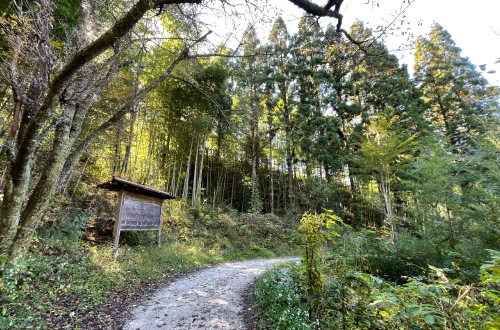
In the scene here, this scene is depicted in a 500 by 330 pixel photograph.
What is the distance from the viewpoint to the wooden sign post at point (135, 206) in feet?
16.4

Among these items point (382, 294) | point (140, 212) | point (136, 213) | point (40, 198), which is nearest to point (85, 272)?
point (40, 198)

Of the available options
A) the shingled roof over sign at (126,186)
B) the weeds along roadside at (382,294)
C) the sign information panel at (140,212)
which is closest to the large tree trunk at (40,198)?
the shingled roof over sign at (126,186)

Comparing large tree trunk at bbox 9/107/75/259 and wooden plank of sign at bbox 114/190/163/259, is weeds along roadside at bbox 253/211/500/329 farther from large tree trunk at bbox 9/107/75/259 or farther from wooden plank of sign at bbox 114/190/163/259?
wooden plank of sign at bbox 114/190/163/259

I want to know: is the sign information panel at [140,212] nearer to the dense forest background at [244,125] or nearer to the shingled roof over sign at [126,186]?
the shingled roof over sign at [126,186]

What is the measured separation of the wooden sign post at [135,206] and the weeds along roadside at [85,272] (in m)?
0.59

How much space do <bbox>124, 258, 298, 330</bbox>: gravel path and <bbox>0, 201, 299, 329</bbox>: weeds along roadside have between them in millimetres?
427

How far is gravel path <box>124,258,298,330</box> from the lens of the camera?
2.65m

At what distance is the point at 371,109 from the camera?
13648 millimetres

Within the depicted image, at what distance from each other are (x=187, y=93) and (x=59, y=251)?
Result: 7351mm

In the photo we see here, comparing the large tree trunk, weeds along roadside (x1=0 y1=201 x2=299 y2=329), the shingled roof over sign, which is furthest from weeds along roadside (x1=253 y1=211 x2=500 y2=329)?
the shingled roof over sign

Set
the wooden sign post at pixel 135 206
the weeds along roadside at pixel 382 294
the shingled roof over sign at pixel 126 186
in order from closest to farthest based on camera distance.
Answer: the weeds along roadside at pixel 382 294
the shingled roof over sign at pixel 126 186
the wooden sign post at pixel 135 206

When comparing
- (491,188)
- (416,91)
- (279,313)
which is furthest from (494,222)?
(416,91)

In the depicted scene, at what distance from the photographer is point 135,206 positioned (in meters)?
5.55

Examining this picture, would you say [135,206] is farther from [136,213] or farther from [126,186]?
[126,186]
